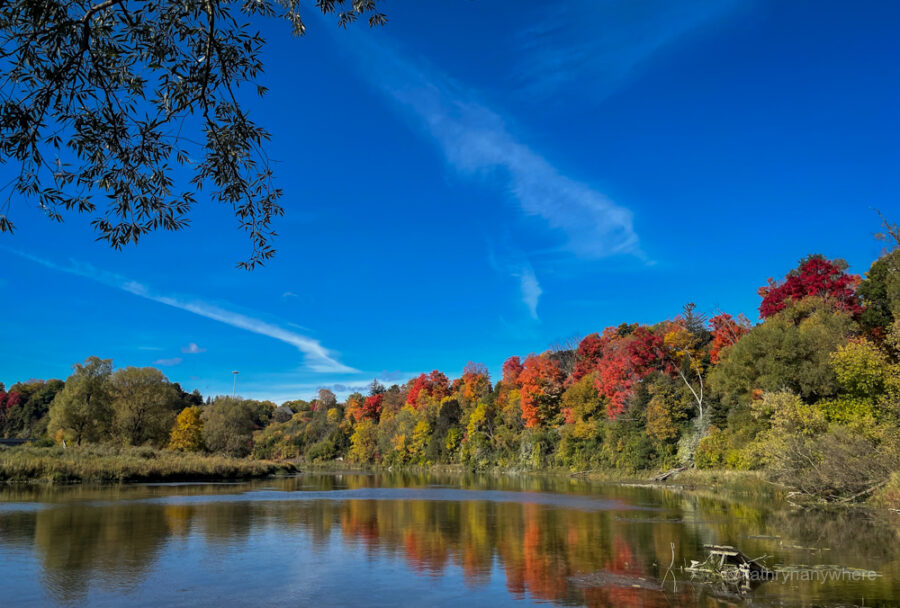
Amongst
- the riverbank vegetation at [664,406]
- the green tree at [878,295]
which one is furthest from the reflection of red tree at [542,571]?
the green tree at [878,295]

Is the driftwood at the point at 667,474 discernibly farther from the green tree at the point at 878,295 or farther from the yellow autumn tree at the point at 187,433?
the yellow autumn tree at the point at 187,433

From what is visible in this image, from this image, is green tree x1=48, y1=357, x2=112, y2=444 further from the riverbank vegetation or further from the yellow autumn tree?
the yellow autumn tree

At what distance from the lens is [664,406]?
5250 cm

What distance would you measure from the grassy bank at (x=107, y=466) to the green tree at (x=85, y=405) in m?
8.58

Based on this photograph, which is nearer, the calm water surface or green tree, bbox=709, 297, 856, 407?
the calm water surface

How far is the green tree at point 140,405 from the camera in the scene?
212 feet

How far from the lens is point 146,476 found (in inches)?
1849

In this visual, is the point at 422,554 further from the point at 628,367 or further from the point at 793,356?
the point at 628,367

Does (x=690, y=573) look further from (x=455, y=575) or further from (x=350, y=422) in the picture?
(x=350, y=422)

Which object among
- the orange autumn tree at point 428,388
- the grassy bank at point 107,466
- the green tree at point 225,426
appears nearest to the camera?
the grassy bank at point 107,466

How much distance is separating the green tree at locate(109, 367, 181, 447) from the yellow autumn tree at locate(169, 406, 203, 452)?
288 inches

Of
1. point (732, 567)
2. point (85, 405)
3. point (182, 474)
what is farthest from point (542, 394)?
point (732, 567)

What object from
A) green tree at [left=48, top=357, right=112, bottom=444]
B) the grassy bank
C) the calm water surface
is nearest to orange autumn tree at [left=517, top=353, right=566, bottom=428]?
the grassy bank

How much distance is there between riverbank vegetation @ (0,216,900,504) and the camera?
28.2 metres
